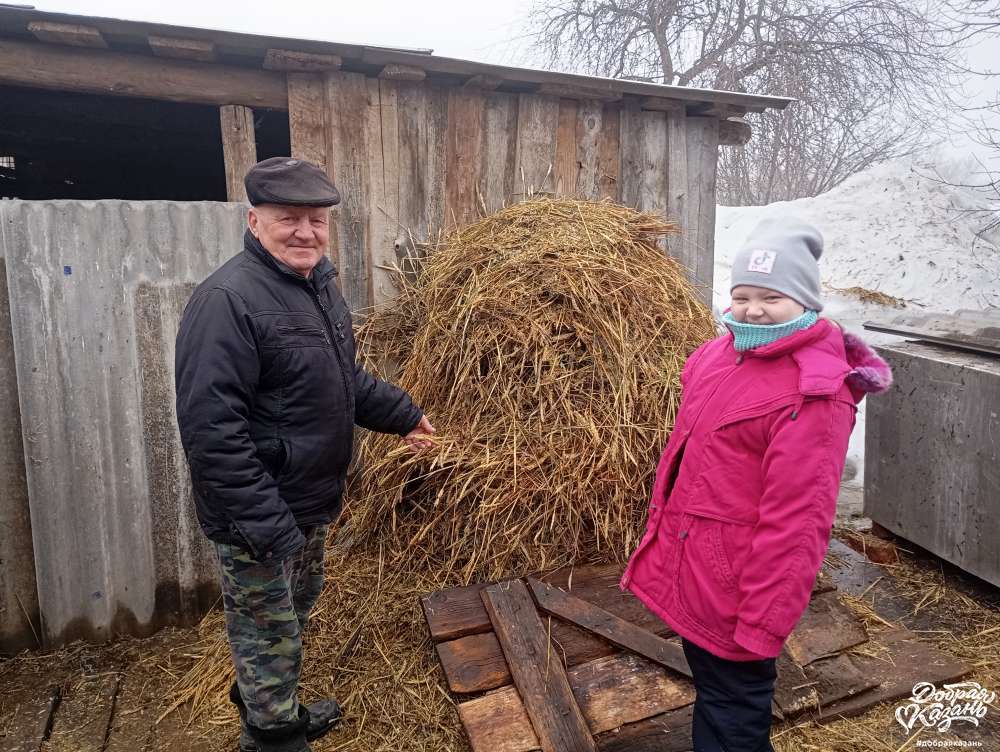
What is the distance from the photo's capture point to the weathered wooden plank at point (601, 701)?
7.66 feet

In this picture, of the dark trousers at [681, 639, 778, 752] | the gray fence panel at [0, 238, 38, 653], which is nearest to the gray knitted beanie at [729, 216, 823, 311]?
the dark trousers at [681, 639, 778, 752]

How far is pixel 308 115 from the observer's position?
3.33 meters

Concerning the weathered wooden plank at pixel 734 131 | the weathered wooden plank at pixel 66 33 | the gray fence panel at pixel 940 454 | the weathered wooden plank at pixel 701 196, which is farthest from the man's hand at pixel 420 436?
the weathered wooden plank at pixel 734 131

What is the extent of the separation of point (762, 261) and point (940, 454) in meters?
2.69

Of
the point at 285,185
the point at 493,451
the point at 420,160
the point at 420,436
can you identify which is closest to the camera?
the point at 285,185

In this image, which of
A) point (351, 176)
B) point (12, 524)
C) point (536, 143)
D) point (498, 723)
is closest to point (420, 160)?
point (351, 176)

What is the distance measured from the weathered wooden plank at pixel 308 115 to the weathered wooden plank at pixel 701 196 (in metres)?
2.26

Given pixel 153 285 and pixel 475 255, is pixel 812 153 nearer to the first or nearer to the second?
pixel 475 255

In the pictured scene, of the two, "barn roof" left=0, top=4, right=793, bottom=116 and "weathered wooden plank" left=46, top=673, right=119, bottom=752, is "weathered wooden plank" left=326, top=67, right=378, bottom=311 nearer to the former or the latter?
"barn roof" left=0, top=4, right=793, bottom=116

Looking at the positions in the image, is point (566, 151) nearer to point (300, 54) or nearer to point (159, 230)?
point (300, 54)

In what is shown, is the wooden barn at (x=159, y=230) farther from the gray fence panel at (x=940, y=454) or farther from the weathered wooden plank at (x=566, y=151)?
the gray fence panel at (x=940, y=454)

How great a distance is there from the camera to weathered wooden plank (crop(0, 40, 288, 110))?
2896mm

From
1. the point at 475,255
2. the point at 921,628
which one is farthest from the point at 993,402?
the point at 475,255

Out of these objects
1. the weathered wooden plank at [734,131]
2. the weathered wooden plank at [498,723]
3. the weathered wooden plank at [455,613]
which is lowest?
the weathered wooden plank at [498,723]
